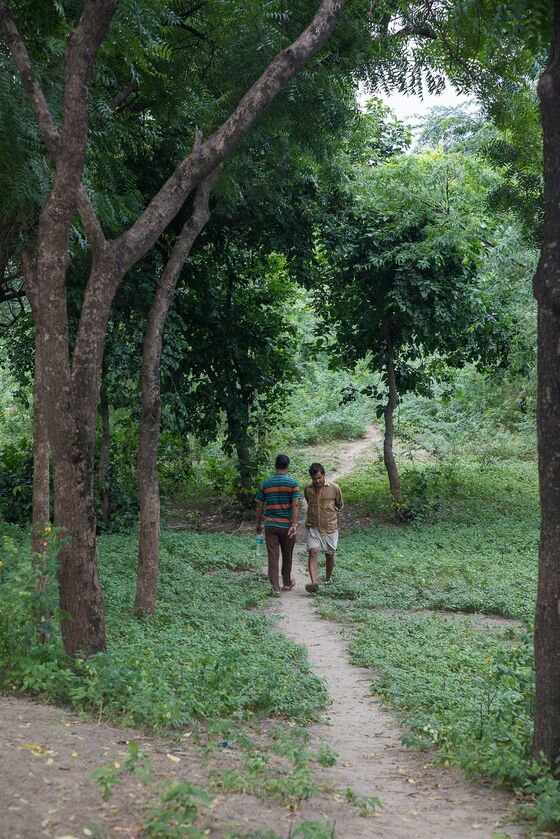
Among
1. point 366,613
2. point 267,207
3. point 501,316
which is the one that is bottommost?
point 366,613

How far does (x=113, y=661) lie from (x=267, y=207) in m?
11.5

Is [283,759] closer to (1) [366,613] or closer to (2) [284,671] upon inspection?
(2) [284,671]

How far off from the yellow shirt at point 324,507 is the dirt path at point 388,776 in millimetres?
3252

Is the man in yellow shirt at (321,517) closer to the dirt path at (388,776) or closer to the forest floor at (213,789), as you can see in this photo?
the dirt path at (388,776)

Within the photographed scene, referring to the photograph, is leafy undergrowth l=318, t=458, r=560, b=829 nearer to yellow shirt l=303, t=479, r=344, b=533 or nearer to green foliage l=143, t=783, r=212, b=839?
yellow shirt l=303, t=479, r=344, b=533

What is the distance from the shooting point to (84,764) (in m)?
4.62

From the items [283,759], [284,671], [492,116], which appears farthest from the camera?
[492,116]

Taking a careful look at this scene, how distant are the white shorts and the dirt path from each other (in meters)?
3.20

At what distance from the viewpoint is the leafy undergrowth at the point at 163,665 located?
5.86 metres

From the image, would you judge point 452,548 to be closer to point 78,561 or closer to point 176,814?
point 78,561

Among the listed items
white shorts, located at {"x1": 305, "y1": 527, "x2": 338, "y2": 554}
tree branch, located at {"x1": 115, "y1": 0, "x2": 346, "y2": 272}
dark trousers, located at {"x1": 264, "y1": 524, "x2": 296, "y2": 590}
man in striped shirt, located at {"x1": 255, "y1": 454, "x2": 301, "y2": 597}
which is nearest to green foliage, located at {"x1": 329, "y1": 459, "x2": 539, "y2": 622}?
white shorts, located at {"x1": 305, "y1": 527, "x2": 338, "y2": 554}

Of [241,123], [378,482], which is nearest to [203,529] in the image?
[378,482]

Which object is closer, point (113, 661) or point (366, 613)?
point (113, 661)

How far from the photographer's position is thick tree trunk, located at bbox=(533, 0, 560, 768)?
5035 mm
